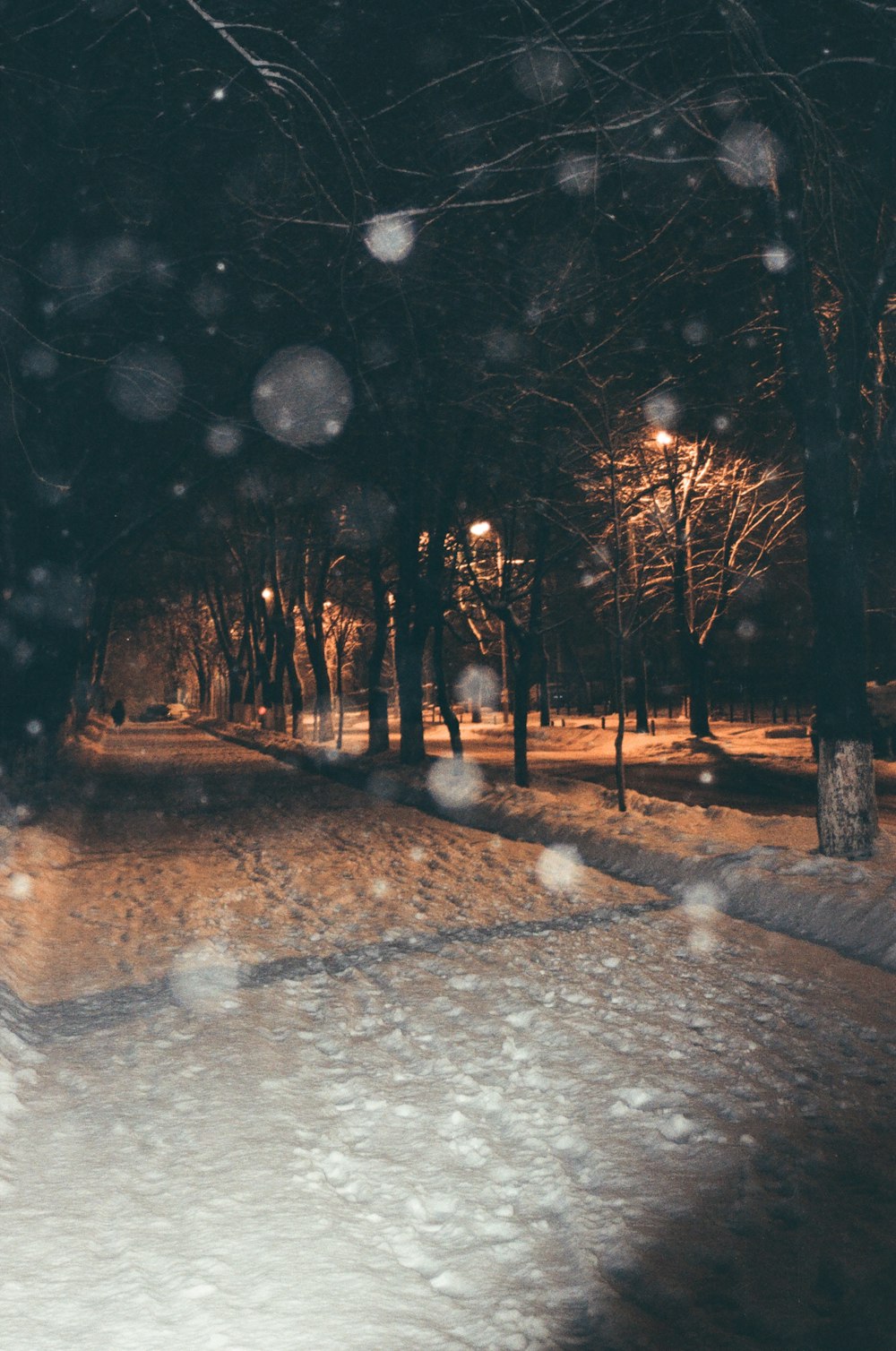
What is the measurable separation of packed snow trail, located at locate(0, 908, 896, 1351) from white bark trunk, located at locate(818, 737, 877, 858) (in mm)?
3962

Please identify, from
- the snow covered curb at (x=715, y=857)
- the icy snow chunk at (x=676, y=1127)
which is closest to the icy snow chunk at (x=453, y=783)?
the snow covered curb at (x=715, y=857)

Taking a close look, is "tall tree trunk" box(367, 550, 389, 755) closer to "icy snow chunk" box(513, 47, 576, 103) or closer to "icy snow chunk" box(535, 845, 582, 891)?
"icy snow chunk" box(535, 845, 582, 891)

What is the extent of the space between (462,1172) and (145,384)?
1500 centimetres

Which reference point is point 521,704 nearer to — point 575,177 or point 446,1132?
point 575,177

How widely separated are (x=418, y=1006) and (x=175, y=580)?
48.9 metres

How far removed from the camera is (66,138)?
13.3 m

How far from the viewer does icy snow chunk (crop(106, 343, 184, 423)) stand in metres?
16.7

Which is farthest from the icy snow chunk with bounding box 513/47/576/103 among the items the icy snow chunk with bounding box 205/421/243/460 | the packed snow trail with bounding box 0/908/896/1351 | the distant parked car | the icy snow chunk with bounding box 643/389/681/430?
the distant parked car

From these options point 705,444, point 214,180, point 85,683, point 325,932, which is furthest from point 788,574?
point 325,932

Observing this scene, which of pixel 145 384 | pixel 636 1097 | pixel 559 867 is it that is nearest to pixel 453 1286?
pixel 636 1097

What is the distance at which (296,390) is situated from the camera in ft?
63.7

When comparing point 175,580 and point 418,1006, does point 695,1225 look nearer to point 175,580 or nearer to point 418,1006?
point 418,1006

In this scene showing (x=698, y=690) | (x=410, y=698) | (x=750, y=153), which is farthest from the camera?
(x=698, y=690)

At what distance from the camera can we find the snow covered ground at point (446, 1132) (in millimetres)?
3420
